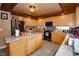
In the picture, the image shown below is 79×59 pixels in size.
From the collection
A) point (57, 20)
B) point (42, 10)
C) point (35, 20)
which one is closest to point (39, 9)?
point (42, 10)

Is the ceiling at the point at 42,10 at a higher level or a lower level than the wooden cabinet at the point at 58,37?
higher

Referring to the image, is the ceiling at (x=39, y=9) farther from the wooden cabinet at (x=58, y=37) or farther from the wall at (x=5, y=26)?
the wooden cabinet at (x=58, y=37)

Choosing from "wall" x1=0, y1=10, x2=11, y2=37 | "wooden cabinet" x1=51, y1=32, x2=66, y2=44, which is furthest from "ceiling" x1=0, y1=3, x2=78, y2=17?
"wooden cabinet" x1=51, y1=32, x2=66, y2=44

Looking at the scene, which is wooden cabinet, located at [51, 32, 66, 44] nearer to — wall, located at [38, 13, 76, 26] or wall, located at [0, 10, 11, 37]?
wall, located at [38, 13, 76, 26]

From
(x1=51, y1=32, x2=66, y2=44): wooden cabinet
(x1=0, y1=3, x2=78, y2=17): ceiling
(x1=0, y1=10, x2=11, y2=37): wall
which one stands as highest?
(x1=0, y1=3, x2=78, y2=17): ceiling

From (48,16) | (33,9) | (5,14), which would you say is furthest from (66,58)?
(5,14)

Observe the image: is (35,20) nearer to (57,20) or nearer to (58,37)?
(57,20)

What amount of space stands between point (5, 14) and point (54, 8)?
667mm

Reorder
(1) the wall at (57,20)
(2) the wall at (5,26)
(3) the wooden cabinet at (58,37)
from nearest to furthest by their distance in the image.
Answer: (2) the wall at (5,26), (1) the wall at (57,20), (3) the wooden cabinet at (58,37)

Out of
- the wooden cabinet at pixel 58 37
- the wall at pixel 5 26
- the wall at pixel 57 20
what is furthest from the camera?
the wooden cabinet at pixel 58 37

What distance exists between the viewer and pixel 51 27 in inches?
54.6

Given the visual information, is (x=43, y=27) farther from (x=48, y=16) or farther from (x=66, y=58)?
(x=66, y=58)

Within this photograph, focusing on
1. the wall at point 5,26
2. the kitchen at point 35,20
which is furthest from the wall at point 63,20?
the wall at point 5,26

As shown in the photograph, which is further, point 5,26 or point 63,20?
point 63,20
